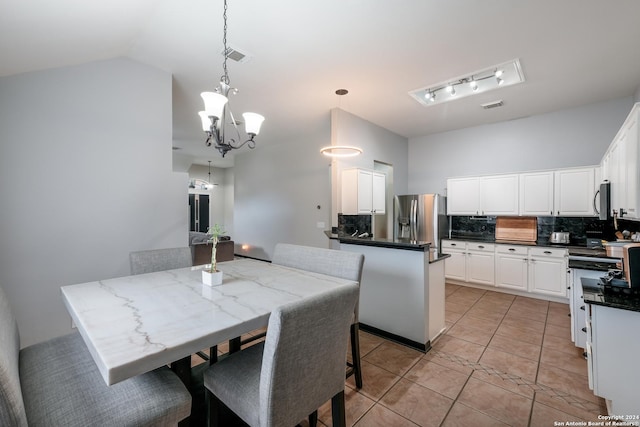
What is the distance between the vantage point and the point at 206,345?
3.45 feet

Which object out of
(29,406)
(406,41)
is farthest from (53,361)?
(406,41)

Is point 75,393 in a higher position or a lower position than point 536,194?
lower

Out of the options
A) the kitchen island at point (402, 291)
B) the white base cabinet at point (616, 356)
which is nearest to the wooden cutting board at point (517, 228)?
the kitchen island at point (402, 291)

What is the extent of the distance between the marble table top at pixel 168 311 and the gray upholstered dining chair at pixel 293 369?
235 millimetres

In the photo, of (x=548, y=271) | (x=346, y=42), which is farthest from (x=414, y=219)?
(x=346, y=42)

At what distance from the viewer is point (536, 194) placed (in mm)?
4281

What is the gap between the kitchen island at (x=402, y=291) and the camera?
8.41 ft

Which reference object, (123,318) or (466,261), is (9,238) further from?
(466,261)

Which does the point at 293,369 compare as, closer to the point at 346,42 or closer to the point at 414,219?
the point at 346,42

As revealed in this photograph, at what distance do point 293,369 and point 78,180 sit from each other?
2720mm

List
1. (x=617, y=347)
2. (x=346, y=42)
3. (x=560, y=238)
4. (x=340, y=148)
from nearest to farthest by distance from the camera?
(x=617, y=347) → (x=346, y=42) → (x=340, y=148) → (x=560, y=238)

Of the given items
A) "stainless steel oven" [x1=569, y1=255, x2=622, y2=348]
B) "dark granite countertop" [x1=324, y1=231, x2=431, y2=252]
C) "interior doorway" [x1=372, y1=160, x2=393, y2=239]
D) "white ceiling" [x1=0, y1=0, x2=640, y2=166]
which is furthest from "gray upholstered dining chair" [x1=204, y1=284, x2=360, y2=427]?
"interior doorway" [x1=372, y1=160, x2=393, y2=239]

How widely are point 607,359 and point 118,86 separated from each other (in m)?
4.44

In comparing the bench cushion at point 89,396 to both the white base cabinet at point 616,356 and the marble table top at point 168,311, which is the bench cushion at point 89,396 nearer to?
the marble table top at point 168,311
